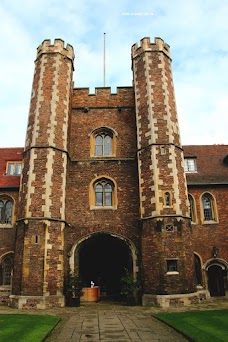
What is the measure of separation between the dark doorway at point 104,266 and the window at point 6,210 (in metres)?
5.25

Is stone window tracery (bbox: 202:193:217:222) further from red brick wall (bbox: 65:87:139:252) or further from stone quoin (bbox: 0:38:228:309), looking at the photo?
red brick wall (bbox: 65:87:139:252)

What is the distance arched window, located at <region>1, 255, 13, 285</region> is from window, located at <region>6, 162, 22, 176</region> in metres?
5.73

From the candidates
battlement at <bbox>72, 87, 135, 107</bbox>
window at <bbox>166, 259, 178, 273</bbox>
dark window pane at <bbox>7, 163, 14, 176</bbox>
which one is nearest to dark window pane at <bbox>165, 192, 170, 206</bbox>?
window at <bbox>166, 259, 178, 273</bbox>

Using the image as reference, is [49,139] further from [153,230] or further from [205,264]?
[205,264]

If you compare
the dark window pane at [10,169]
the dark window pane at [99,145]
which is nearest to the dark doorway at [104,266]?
the dark window pane at [99,145]

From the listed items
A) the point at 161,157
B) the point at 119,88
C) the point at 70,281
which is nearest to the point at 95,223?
the point at 70,281

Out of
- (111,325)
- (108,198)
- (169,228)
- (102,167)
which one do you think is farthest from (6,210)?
(111,325)

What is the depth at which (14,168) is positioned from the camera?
21.1 meters

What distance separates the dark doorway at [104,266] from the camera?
20.3 m

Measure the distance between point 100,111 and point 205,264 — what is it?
38.3 ft

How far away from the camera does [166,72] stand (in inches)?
789

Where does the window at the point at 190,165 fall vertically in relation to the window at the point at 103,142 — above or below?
below

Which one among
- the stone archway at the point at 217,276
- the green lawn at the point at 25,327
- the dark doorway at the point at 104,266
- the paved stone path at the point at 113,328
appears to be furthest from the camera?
the dark doorway at the point at 104,266

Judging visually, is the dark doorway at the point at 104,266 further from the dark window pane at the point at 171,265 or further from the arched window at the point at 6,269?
the dark window pane at the point at 171,265
